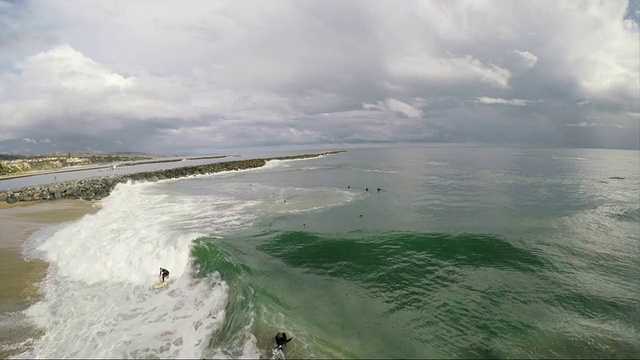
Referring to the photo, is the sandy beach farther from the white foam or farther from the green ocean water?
the green ocean water

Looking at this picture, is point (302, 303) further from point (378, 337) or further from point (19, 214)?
point (19, 214)

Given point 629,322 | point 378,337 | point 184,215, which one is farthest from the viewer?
point 184,215

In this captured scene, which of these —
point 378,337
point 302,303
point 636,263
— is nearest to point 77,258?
point 302,303

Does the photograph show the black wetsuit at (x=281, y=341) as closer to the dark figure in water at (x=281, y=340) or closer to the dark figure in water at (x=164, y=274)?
the dark figure in water at (x=281, y=340)

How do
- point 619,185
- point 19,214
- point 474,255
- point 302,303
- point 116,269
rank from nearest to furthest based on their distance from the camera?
point 302,303 < point 116,269 < point 474,255 < point 19,214 < point 619,185

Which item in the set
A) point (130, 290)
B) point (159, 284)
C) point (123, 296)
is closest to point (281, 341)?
point (159, 284)

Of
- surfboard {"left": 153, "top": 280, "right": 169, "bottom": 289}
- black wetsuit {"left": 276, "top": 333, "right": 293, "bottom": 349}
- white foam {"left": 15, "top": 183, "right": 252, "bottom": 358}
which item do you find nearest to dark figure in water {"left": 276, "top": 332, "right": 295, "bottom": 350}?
black wetsuit {"left": 276, "top": 333, "right": 293, "bottom": 349}
